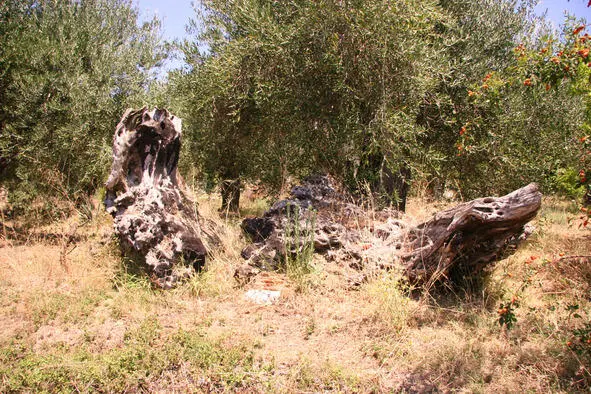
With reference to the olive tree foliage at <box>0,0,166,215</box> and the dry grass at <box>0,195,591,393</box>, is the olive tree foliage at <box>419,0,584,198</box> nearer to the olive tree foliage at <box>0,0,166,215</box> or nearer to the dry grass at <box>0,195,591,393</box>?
the dry grass at <box>0,195,591,393</box>

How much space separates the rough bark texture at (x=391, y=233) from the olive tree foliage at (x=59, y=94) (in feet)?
12.1

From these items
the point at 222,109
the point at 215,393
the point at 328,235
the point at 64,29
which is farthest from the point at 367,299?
the point at 64,29

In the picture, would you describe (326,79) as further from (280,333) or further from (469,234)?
(280,333)

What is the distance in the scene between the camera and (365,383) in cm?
429

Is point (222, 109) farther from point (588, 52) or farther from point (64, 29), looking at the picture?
point (588, 52)

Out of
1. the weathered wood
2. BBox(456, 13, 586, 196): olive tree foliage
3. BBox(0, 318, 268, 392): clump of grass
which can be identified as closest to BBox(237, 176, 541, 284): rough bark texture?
the weathered wood

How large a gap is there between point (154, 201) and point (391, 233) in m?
3.69

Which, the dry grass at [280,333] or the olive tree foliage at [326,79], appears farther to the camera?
the olive tree foliage at [326,79]

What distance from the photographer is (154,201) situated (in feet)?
22.5

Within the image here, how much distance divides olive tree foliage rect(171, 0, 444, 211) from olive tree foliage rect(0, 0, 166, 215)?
5.96 feet

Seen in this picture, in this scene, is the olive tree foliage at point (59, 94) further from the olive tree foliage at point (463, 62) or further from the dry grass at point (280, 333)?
the olive tree foliage at point (463, 62)

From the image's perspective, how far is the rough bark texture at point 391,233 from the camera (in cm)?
526

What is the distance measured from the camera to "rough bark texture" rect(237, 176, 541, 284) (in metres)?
5.26

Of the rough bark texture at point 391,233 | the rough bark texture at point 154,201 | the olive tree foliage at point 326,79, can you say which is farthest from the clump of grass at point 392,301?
the rough bark texture at point 154,201
